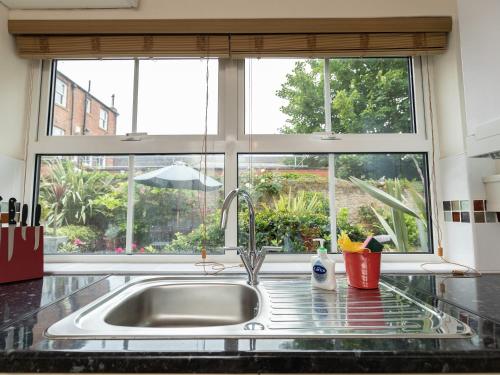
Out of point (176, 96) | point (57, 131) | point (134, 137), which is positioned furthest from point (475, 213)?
point (57, 131)

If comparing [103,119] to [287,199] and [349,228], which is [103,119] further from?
[349,228]

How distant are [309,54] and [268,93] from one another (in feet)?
1.07

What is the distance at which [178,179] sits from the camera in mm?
1725

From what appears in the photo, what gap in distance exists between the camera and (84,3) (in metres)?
1.64

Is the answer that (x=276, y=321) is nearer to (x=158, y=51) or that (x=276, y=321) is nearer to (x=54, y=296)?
(x=54, y=296)

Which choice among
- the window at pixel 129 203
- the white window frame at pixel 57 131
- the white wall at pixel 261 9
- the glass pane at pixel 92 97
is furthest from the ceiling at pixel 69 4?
the window at pixel 129 203

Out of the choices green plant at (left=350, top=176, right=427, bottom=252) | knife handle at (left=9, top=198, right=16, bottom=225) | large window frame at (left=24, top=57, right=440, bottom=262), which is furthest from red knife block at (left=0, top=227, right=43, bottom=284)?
green plant at (left=350, top=176, right=427, bottom=252)

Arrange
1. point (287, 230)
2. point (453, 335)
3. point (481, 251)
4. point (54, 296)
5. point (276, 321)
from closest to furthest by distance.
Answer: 1. point (453, 335)
2. point (276, 321)
3. point (54, 296)
4. point (481, 251)
5. point (287, 230)

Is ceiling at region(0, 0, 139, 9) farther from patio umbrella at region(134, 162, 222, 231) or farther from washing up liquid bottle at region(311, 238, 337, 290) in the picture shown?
washing up liquid bottle at region(311, 238, 337, 290)

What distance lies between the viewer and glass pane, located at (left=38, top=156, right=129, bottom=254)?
170 centimetres

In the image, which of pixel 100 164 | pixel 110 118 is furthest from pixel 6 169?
pixel 110 118

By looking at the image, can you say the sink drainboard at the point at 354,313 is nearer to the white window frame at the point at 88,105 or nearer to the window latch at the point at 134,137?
the window latch at the point at 134,137

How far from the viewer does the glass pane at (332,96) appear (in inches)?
68.9

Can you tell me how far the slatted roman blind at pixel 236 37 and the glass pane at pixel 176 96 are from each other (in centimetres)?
17
